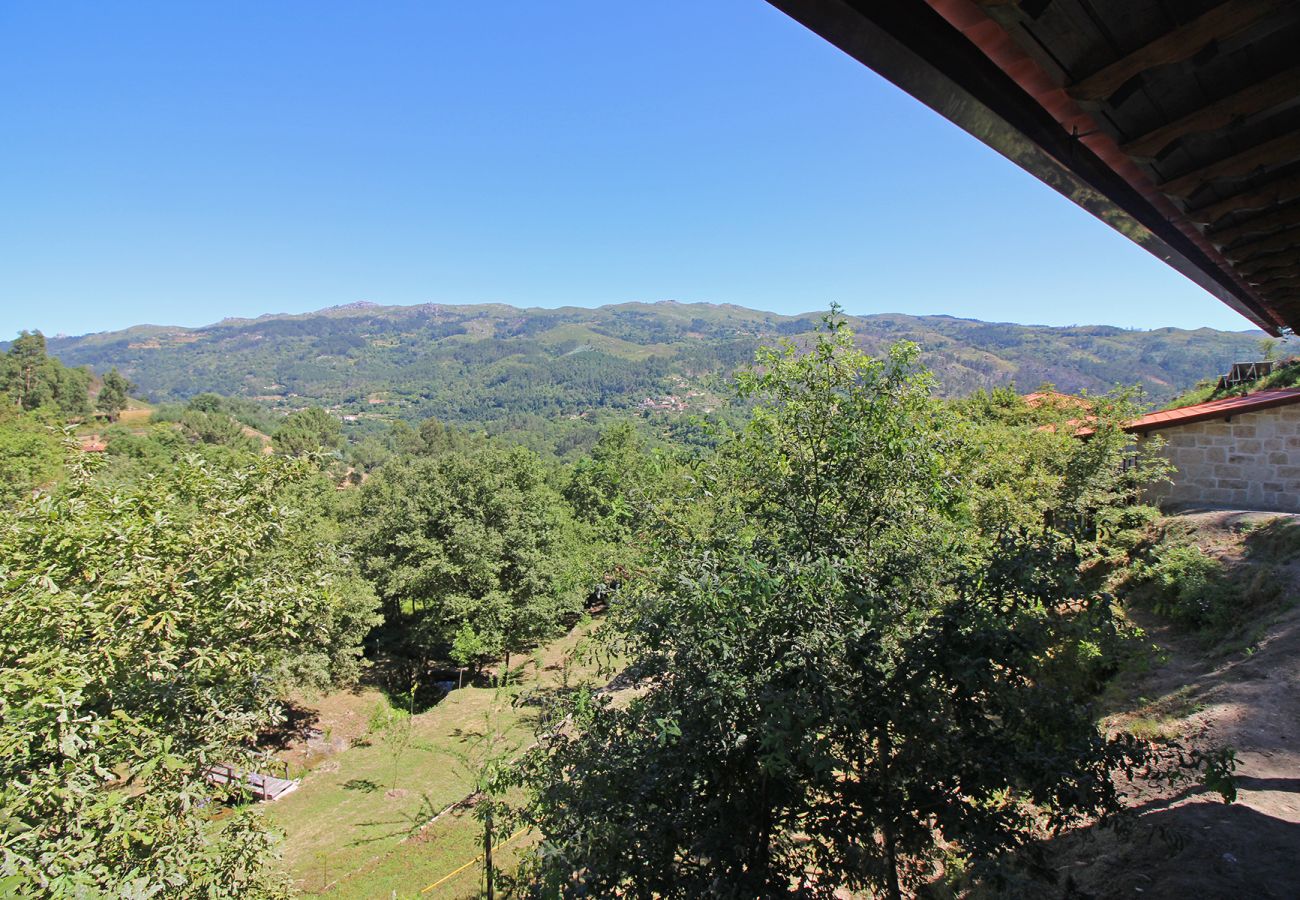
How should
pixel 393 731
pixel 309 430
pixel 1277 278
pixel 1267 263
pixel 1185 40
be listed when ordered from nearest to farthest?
pixel 1185 40, pixel 1267 263, pixel 1277 278, pixel 393 731, pixel 309 430

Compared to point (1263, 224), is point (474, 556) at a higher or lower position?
lower

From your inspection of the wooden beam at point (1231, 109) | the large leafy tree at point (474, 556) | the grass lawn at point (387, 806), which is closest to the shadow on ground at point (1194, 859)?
the wooden beam at point (1231, 109)

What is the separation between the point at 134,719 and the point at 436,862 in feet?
35.9

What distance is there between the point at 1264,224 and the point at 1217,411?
17.0 m

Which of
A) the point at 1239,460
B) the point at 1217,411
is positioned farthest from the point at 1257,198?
the point at 1239,460

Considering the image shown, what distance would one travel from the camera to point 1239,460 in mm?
15500

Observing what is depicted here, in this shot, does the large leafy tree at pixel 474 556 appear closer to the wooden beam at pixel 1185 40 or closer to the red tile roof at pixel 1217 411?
the red tile roof at pixel 1217 411

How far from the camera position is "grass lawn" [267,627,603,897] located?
12594 millimetres

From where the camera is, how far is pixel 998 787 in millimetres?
4031

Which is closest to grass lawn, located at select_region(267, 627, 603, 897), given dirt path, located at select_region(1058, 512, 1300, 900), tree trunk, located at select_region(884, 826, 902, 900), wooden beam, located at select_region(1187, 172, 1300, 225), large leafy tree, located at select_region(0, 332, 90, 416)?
tree trunk, located at select_region(884, 826, 902, 900)

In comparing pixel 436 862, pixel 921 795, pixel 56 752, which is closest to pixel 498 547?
pixel 436 862

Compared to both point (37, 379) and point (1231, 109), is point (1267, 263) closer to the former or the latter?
point (1231, 109)

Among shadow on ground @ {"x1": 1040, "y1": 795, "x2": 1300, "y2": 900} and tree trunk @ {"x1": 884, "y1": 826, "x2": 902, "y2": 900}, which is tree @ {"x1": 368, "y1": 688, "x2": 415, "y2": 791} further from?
shadow on ground @ {"x1": 1040, "y1": 795, "x2": 1300, "y2": 900}

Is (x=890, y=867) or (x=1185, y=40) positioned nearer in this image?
(x=1185, y=40)
